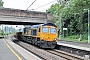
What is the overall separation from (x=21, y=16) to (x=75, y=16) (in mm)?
13781

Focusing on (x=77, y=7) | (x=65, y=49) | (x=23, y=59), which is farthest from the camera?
(x=77, y=7)

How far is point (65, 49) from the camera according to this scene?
2320 centimetres

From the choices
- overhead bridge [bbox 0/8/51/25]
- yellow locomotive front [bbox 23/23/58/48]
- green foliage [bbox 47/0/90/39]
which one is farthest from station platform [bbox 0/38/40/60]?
overhead bridge [bbox 0/8/51/25]

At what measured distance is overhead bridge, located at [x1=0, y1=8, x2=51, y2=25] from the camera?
48.6m

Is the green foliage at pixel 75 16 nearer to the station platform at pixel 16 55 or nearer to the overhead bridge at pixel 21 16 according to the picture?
the overhead bridge at pixel 21 16

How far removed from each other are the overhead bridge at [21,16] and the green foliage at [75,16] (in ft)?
16.4

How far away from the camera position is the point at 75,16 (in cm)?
5316

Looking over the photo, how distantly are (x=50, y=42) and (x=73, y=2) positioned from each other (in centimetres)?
2560

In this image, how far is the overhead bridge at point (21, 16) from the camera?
48634 mm

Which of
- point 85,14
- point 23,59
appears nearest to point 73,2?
point 85,14

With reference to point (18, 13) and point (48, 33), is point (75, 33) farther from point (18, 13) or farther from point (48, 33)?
point (48, 33)

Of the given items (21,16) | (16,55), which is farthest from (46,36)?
(21,16)

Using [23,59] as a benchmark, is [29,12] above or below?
above

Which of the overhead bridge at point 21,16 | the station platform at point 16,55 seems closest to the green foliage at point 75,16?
the overhead bridge at point 21,16
